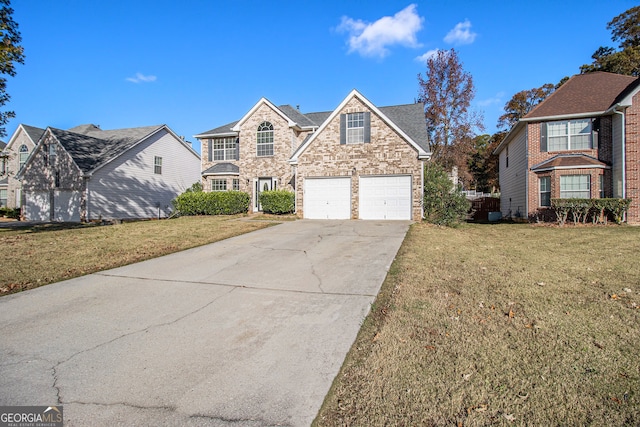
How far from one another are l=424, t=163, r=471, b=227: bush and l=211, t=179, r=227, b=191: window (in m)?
13.3

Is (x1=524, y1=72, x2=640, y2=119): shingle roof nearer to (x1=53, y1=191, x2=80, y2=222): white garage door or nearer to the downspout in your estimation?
the downspout

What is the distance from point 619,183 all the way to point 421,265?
48.3 ft

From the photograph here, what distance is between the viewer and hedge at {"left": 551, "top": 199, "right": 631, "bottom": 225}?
1469cm

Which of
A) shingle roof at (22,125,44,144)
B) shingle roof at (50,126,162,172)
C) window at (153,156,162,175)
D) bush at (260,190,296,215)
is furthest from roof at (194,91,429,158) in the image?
shingle roof at (22,125,44,144)

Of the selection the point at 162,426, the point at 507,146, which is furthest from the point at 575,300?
the point at 507,146

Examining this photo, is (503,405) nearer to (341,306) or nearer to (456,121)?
(341,306)

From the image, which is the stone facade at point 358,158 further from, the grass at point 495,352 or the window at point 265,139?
the grass at point 495,352

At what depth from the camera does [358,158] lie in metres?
16.4

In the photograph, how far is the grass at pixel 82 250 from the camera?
633 cm

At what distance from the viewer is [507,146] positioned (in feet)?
75.8

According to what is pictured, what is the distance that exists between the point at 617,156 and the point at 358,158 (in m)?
12.2

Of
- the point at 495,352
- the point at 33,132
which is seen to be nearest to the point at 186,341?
the point at 495,352

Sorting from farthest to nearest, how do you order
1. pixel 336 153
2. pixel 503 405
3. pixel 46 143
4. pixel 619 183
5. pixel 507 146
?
pixel 507 146 → pixel 46 143 → pixel 336 153 → pixel 619 183 → pixel 503 405

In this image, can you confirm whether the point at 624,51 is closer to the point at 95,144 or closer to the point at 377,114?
the point at 377,114
